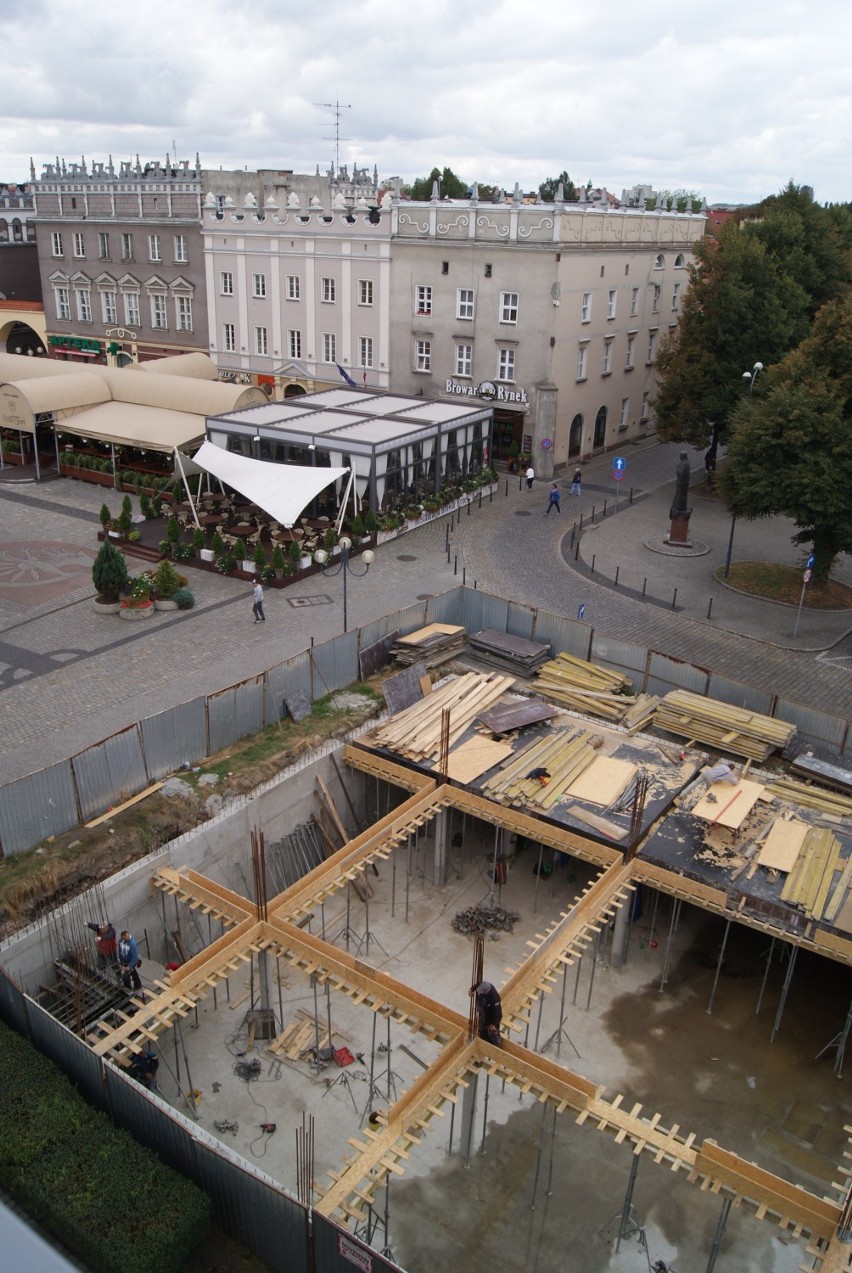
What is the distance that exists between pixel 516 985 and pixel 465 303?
34727 mm

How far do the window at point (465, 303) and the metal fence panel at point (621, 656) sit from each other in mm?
23431

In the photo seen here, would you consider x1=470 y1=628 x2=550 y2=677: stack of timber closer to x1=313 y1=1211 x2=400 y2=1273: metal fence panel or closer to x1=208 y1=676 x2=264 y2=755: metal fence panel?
x1=208 y1=676 x2=264 y2=755: metal fence panel

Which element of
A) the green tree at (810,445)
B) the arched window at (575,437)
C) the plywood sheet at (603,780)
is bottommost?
the plywood sheet at (603,780)

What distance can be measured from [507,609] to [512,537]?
32.2 feet

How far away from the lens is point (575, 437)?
4462cm

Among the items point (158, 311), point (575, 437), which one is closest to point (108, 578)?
point (575, 437)

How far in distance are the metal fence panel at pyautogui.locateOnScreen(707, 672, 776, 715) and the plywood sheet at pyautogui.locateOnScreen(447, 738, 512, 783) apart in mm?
5005

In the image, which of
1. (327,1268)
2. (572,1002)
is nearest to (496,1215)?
(327,1268)

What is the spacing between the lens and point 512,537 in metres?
34.6

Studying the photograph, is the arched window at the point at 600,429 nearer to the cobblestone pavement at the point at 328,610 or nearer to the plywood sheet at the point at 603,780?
the cobblestone pavement at the point at 328,610

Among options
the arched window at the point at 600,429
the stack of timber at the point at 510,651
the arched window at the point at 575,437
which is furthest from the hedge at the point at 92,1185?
the arched window at the point at 600,429

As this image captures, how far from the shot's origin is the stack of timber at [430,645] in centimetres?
2362

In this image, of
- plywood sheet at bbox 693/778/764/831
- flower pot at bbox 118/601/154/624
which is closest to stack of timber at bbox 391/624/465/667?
flower pot at bbox 118/601/154/624

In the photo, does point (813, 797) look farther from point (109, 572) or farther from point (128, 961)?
point (109, 572)
